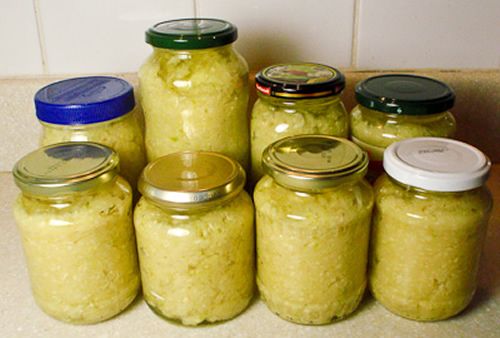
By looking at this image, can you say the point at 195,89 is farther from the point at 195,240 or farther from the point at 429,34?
the point at 429,34

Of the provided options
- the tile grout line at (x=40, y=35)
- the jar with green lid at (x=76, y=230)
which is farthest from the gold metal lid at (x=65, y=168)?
the tile grout line at (x=40, y=35)

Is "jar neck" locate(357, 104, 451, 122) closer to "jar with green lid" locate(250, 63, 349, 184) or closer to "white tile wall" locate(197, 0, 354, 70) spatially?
"jar with green lid" locate(250, 63, 349, 184)

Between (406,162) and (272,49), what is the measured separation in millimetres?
405

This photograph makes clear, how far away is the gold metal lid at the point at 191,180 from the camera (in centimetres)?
72

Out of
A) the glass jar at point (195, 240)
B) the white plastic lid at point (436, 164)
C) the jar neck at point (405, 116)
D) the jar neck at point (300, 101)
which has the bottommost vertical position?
the glass jar at point (195, 240)

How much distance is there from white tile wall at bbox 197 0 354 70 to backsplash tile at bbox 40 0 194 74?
88 millimetres

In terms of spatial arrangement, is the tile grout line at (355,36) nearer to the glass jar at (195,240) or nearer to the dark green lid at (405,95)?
the dark green lid at (405,95)

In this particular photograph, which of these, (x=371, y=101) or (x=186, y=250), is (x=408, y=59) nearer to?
(x=371, y=101)

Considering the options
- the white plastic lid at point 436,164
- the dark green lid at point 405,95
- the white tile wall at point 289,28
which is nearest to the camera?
the white plastic lid at point 436,164

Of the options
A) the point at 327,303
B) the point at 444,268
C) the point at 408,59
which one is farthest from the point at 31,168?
the point at 408,59

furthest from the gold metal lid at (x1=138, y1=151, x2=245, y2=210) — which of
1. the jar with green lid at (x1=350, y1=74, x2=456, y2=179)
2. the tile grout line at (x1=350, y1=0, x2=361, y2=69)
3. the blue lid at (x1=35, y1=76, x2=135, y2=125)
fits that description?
the tile grout line at (x1=350, y1=0, x2=361, y2=69)

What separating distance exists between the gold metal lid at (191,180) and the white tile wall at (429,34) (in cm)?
40

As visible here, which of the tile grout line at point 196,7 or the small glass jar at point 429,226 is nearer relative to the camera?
the small glass jar at point 429,226

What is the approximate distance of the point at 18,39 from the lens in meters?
1.05
